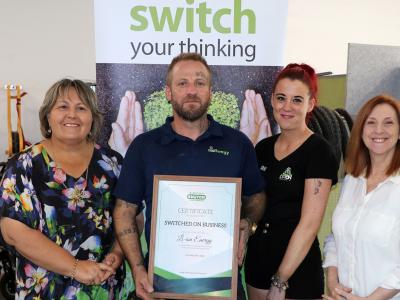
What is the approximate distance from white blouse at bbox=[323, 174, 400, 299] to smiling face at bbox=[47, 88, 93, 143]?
48.6 inches

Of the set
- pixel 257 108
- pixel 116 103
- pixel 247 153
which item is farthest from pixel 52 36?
pixel 247 153

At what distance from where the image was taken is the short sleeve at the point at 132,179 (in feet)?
6.51

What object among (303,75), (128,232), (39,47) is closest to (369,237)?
(303,75)

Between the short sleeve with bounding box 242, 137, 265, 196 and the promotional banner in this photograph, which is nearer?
the short sleeve with bounding box 242, 137, 265, 196

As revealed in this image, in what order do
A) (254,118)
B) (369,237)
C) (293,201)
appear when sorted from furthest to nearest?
(254,118), (293,201), (369,237)

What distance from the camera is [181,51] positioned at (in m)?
2.60

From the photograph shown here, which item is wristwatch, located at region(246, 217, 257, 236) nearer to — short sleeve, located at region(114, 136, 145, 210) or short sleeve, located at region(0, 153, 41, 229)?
short sleeve, located at region(114, 136, 145, 210)

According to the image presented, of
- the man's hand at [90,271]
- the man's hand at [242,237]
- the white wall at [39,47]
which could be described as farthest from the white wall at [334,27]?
the man's hand at [90,271]

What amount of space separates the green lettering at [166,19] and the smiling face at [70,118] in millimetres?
839

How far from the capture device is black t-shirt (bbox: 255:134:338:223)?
6.57 ft

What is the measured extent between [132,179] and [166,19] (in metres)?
1.10

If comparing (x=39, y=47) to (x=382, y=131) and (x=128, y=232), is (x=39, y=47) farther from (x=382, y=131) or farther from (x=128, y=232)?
(x=382, y=131)

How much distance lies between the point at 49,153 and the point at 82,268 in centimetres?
54
